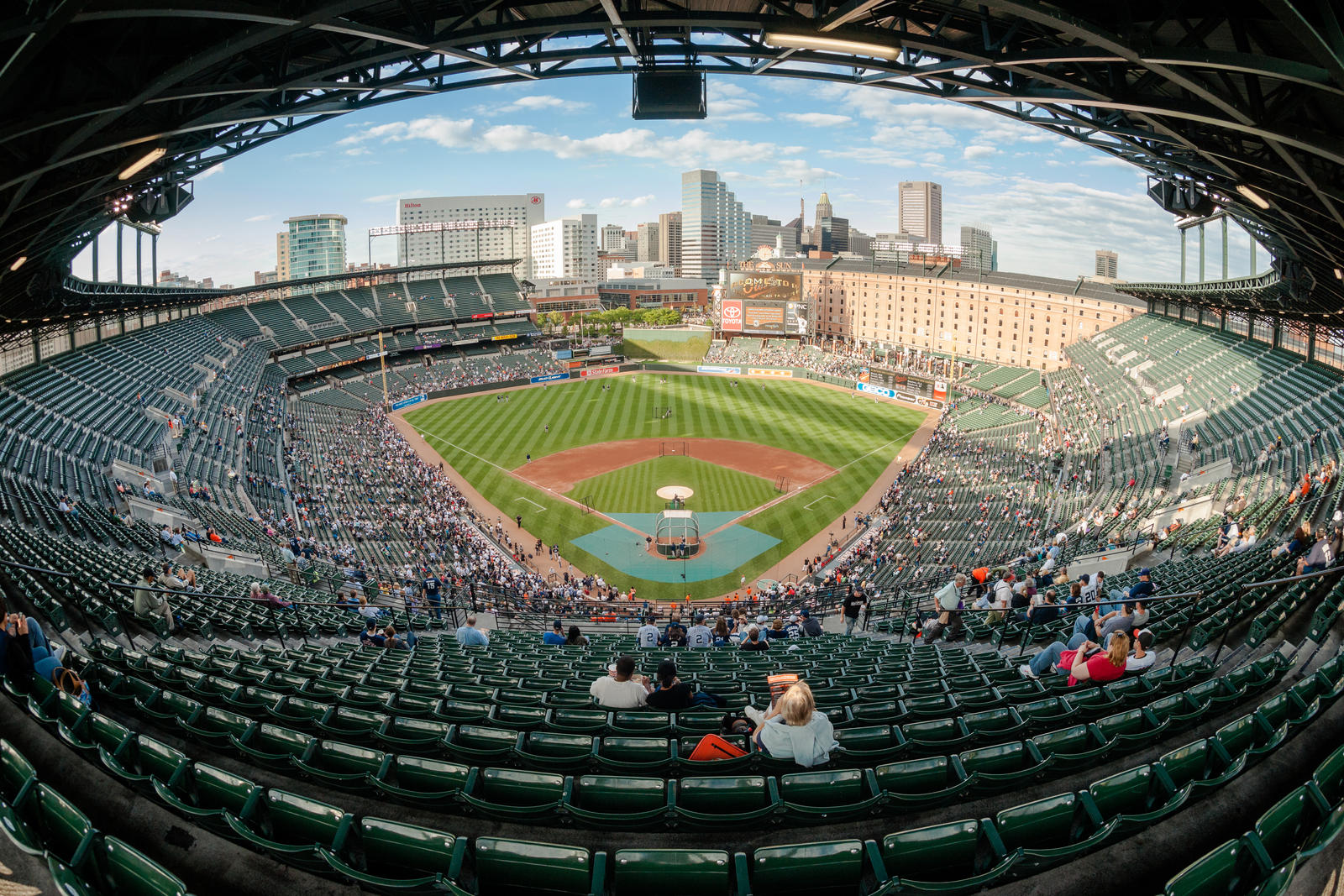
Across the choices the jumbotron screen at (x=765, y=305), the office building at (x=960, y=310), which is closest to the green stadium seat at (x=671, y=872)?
the office building at (x=960, y=310)

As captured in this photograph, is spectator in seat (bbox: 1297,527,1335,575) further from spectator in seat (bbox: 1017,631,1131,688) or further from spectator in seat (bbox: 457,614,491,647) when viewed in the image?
spectator in seat (bbox: 457,614,491,647)

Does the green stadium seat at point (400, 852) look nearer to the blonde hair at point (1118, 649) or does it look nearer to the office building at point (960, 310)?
the blonde hair at point (1118, 649)

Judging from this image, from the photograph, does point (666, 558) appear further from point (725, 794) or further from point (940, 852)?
point (940, 852)

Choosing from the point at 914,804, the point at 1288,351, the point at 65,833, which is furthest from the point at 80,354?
the point at 1288,351

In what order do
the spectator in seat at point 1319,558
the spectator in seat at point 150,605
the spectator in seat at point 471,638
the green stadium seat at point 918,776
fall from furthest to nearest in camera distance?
1. the spectator in seat at point 471,638
2. the spectator in seat at point 150,605
3. the spectator in seat at point 1319,558
4. the green stadium seat at point 918,776

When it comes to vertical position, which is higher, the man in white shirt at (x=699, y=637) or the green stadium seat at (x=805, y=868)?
the green stadium seat at (x=805, y=868)

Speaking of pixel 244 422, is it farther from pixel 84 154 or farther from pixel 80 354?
pixel 84 154

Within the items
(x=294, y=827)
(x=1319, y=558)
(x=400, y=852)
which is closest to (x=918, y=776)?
(x=400, y=852)

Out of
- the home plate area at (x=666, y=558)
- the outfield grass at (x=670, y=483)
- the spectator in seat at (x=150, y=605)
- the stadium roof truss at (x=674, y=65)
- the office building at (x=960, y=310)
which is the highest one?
the office building at (x=960, y=310)
